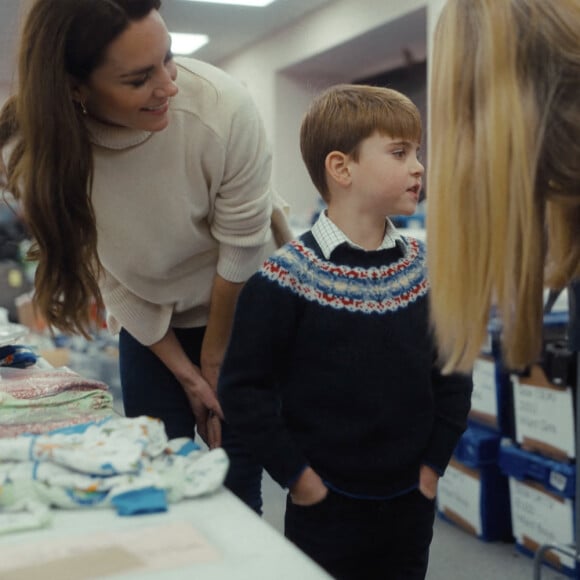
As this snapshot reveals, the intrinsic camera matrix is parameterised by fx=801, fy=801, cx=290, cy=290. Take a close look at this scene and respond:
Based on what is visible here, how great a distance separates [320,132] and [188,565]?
756 mm

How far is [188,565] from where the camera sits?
0.71m

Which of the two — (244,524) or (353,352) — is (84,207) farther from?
(244,524)

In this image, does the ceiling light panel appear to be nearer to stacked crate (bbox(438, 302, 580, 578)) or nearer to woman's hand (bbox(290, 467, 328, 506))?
stacked crate (bbox(438, 302, 580, 578))

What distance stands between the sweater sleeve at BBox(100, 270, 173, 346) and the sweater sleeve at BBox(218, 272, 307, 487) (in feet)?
0.72

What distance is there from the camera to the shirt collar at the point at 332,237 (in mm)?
1186

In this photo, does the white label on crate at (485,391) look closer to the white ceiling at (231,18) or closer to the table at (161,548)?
the table at (161,548)

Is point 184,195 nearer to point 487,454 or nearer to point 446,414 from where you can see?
point 446,414

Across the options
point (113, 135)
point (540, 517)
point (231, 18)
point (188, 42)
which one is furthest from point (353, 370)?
point (188, 42)

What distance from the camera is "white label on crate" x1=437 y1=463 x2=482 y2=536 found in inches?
99.1

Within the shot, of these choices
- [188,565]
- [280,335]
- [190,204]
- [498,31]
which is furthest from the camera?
[190,204]

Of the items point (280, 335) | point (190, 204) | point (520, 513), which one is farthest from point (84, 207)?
point (520, 513)

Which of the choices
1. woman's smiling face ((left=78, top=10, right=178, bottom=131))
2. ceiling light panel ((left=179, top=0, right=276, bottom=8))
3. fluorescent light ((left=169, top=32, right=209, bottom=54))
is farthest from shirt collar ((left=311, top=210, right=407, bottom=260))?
fluorescent light ((left=169, top=32, right=209, bottom=54))

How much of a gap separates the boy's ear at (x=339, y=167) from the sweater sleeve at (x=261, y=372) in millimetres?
205

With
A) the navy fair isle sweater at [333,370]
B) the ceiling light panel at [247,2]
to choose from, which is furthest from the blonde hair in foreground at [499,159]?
the ceiling light panel at [247,2]
